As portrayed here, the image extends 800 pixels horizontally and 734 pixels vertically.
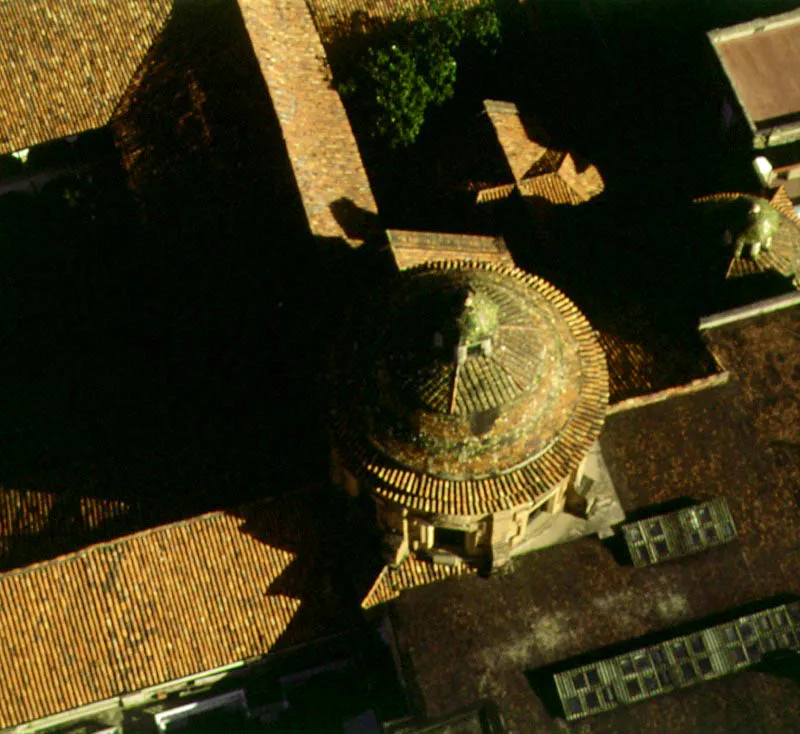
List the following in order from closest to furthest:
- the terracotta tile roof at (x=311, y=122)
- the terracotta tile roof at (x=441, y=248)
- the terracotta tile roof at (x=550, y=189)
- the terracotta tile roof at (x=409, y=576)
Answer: the terracotta tile roof at (x=409, y=576)
the terracotta tile roof at (x=441, y=248)
the terracotta tile roof at (x=311, y=122)
the terracotta tile roof at (x=550, y=189)

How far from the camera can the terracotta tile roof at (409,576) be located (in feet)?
107

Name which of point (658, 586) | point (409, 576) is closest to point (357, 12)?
point (409, 576)

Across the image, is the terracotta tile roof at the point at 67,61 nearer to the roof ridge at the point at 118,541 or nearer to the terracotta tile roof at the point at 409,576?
the roof ridge at the point at 118,541

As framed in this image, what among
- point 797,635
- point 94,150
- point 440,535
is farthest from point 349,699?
point 94,150

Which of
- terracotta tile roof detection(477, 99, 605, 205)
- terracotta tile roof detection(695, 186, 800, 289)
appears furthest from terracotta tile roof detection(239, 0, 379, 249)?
terracotta tile roof detection(695, 186, 800, 289)

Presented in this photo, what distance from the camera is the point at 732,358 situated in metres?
35.6

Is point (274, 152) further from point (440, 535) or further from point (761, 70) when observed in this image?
point (761, 70)

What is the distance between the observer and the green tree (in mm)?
41344

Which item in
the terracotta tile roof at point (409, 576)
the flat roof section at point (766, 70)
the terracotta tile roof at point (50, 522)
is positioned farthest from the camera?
the flat roof section at point (766, 70)

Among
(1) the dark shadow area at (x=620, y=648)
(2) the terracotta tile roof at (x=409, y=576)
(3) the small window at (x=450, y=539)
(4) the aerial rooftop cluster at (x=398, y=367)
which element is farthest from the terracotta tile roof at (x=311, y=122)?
(1) the dark shadow area at (x=620, y=648)

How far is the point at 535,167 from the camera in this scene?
136 ft

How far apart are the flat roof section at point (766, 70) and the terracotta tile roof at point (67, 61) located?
23.3 meters

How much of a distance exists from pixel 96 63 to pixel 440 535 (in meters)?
24.5

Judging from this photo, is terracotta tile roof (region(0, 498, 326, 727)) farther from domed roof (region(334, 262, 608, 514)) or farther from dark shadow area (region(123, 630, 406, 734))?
domed roof (region(334, 262, 608, 514))
